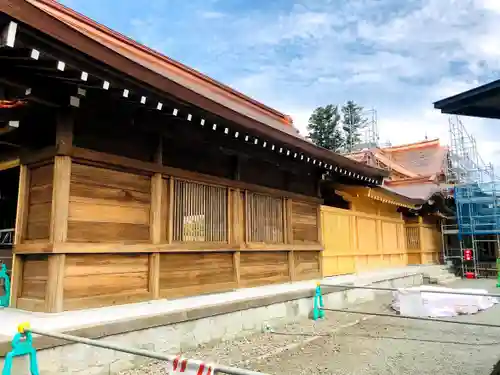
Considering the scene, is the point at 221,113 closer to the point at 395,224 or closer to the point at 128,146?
the point at 128,146

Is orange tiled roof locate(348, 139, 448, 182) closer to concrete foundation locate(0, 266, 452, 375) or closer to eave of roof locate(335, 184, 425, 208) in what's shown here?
eave of roof locate(335, 184, 425, 208)

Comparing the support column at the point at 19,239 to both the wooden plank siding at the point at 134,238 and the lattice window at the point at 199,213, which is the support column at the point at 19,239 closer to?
the wooden plank siding at the point at 134,238

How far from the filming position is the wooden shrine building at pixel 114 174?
4.21 m

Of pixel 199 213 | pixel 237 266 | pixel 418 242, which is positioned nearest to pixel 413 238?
pixel 418 242

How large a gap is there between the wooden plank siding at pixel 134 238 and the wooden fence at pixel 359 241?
2.90 m

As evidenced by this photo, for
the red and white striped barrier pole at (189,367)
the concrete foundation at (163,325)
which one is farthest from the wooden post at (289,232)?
the red and white striped barrier pole at (189,367)

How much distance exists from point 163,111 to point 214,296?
10.0 ft

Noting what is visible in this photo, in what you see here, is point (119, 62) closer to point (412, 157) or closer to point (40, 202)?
point (40, 202)

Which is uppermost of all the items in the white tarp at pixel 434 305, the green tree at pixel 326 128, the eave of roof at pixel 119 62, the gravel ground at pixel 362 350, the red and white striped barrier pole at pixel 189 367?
the green tree at pixel 326 128

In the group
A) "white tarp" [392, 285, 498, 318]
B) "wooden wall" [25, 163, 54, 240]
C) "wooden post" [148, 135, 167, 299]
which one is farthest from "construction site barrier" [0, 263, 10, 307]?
"white tarp" [392, 285, 498, 318]

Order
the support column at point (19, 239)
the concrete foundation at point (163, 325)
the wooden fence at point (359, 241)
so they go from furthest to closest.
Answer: the wooden fence at point (359, 241), the support column at point (19, 239), the concrete foundation at point (163, 325)

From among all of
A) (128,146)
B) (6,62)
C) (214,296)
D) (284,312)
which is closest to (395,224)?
(284,312)

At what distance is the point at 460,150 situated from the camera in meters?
24.0

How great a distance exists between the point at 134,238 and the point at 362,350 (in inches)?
141
